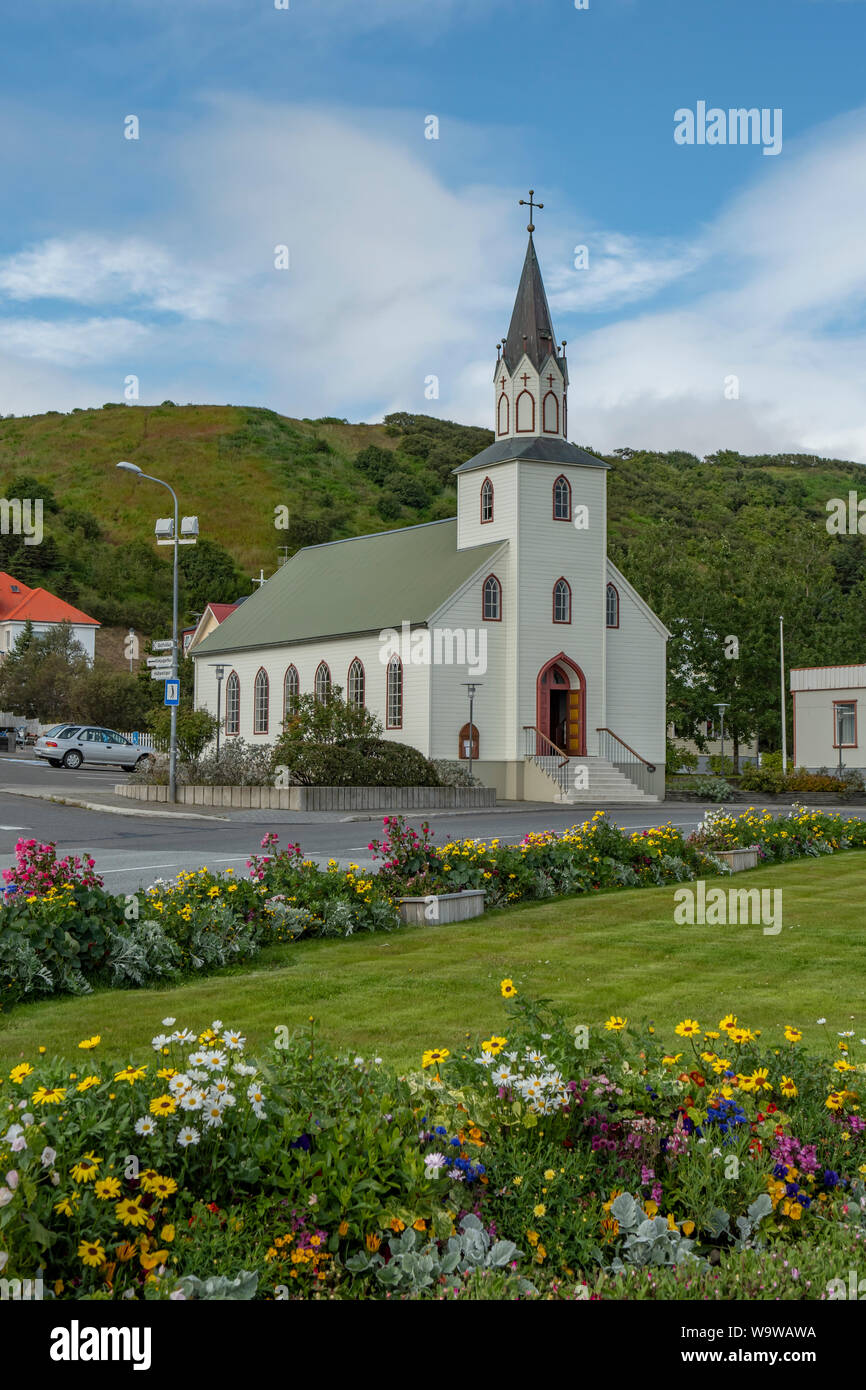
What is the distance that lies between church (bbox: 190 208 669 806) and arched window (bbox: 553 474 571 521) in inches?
2.0

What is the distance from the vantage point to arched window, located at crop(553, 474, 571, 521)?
153ft

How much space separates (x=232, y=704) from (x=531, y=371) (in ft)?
68.7

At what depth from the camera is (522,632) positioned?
4562cm

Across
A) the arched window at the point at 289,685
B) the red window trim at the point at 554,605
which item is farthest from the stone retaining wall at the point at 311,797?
the arched window at the point at 289,685

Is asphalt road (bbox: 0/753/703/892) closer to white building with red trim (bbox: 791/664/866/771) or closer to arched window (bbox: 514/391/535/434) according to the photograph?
arched window (bbox: 514/391/535/434)

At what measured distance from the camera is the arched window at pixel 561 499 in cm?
4669

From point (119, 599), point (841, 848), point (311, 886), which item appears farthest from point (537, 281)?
point (119, 599)

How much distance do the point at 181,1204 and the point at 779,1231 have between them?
2.34 metres

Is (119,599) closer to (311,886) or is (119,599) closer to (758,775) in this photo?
(758,775)

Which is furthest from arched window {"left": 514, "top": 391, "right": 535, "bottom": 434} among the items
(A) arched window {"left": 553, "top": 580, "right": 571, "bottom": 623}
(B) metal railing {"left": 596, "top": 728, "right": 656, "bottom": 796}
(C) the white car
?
(C) the white car

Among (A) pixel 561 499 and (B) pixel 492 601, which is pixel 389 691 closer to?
(B) pixel 492 601

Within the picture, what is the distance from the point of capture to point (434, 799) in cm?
3788

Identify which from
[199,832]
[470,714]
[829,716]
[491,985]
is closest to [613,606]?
[470,714]
